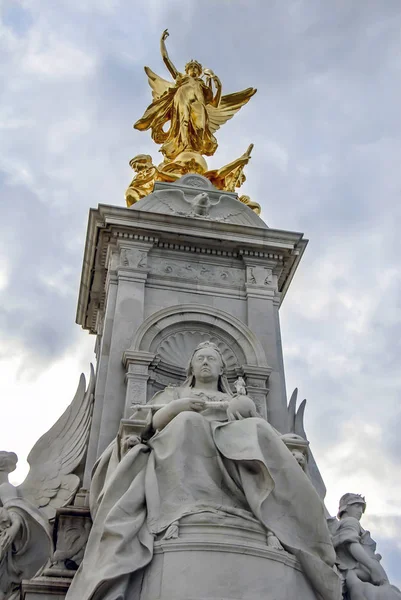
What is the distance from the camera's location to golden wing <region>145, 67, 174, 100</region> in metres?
16.7

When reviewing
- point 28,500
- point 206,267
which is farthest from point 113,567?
point 206,267

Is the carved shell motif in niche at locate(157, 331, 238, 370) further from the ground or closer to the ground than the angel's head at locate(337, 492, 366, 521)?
further from the ground

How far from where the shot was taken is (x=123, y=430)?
8.81 m

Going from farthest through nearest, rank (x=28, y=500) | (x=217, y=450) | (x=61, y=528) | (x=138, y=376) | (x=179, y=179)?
(x=179, y=179) → (x=138, y=376) → (x=28, y=500) → (x=61, y=528) → (x=217, y=450)

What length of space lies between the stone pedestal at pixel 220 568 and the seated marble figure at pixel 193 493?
0.42ft

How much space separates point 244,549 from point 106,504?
5.19ft

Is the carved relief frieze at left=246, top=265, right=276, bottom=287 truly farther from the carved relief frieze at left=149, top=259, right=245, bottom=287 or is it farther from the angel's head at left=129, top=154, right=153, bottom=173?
the angel's head at left=129, top=154, right=153, bottom=173

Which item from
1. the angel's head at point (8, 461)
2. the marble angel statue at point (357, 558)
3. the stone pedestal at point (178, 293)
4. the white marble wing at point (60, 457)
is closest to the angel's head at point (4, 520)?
the white marble wing at point (60, 457)

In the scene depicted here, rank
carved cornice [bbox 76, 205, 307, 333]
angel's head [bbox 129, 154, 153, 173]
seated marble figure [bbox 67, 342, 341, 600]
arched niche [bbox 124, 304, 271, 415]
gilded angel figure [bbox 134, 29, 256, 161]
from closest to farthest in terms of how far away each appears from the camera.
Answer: seated marble figure [bbox 67, 342, 341, 600] → arched niche [bbox 124, 304, 271, 415] → carved cornice [bbox 76, 205, 307, 333] → angel's head [bbox 129, 154, 153, 173] → gilded angel figure [bbox 134, 29, 256, 161]

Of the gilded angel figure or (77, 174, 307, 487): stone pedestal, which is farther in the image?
the gilded angel figure

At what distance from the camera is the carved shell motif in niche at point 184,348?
1190 cm

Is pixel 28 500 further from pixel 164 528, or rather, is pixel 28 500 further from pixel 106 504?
pixel 164 528

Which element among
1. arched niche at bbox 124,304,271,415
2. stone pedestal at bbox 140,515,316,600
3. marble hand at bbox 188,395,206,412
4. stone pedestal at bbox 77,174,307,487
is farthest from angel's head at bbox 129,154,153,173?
stone pedestal at bbox 140,515,316,600

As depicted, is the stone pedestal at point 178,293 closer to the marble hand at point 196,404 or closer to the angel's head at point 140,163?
the angel's head at point 140,163
